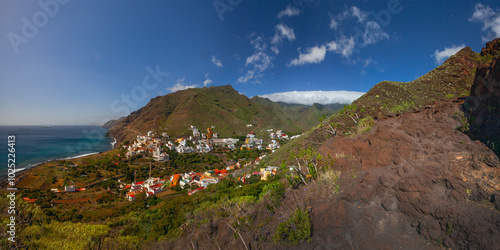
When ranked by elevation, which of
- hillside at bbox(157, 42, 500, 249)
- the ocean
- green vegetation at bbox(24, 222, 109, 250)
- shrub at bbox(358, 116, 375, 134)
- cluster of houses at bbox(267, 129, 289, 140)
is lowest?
the ocean

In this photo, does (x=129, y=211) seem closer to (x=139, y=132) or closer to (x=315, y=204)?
(x=315, y=204)

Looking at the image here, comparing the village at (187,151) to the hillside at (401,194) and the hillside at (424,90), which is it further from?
the hillside at (401,194)

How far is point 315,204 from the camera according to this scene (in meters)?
3.92

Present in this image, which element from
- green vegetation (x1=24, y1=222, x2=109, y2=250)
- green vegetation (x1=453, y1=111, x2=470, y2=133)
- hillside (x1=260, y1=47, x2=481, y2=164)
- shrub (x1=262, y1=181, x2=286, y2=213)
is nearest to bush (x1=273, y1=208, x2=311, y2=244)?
shrub (x1=262, y1=181, x2=286, y2=213)

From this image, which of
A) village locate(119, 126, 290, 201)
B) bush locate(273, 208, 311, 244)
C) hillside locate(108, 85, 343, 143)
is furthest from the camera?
hillside locate(108, 85, 343, 143)

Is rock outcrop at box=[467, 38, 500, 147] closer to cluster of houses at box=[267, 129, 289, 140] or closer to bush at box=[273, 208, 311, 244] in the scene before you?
bush at box=[273, 208, 311, 244]

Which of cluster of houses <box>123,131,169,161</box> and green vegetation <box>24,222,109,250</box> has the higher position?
green vegetation <box>24,222,109,250</box>

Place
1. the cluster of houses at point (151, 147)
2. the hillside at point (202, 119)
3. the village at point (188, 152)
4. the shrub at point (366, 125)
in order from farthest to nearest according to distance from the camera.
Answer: the hillside at point (202, 119) < the cluster of houses at point (151, 147) < the village at point (188, 152) < the shrub at point (366, 125)

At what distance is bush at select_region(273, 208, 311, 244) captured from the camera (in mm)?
3381

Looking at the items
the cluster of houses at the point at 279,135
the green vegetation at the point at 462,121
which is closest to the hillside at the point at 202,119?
the cluster of houses at the point at 279,135

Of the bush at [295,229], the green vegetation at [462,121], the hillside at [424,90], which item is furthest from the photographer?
the hillside at [424,90]

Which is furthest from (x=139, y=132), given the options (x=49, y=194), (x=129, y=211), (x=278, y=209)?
(x=278, y=209)

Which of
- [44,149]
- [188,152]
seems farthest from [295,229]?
[44,149]

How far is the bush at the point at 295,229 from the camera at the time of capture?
11.1ft
